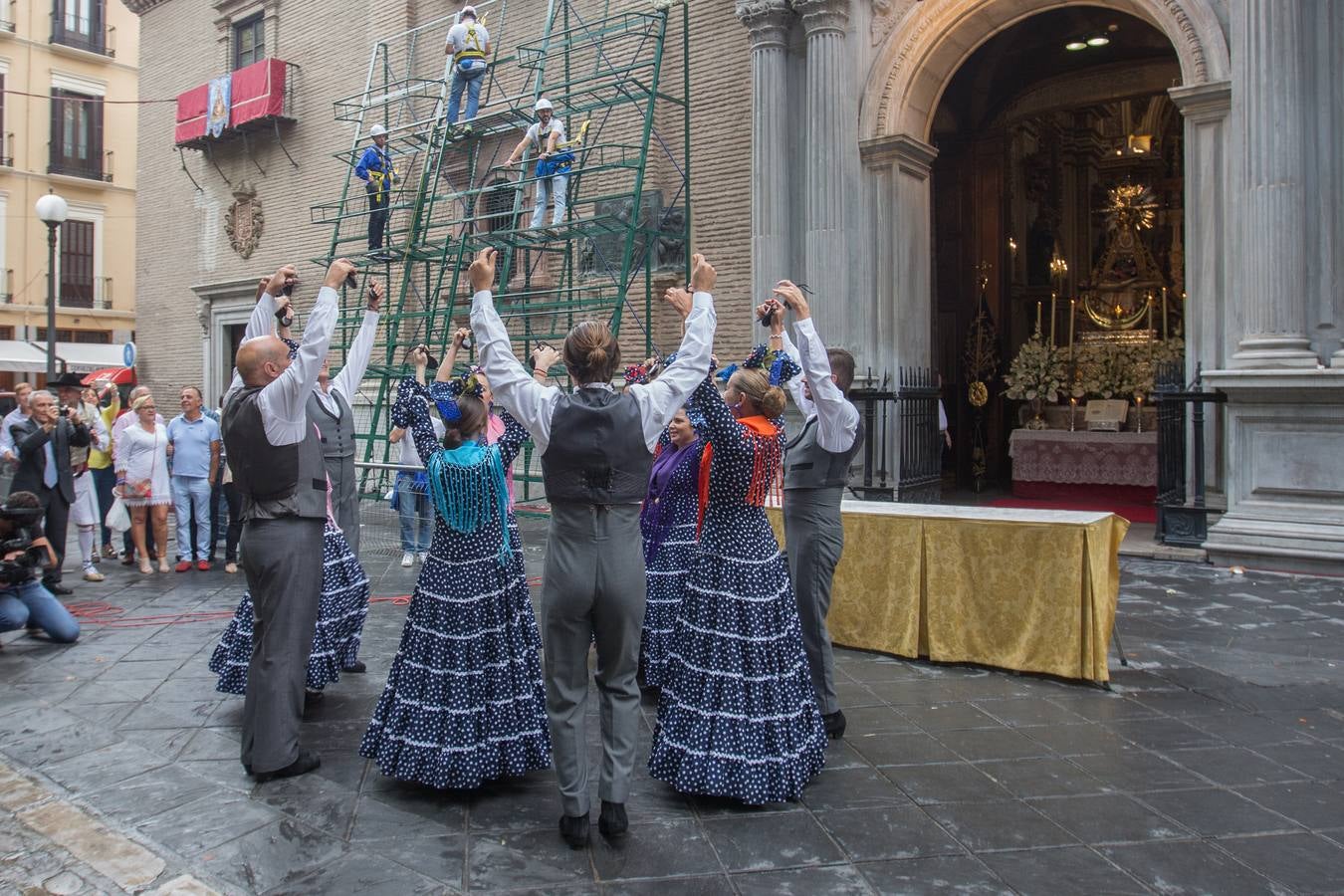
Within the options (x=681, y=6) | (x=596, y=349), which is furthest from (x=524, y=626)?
(x=681, y=6)

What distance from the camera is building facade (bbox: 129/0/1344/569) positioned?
28.7ft

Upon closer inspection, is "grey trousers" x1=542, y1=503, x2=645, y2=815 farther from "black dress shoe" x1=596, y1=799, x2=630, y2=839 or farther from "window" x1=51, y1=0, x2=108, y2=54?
"window" x1=51, y1=0, x2=108, y2=54

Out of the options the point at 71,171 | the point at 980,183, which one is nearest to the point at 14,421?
the point at 980,183

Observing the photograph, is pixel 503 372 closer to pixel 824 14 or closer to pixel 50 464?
pixel 50 464

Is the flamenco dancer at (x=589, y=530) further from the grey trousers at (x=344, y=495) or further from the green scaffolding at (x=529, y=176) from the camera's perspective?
the green scaffolding at (x=529, y=176)

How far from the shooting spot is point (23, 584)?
6.73 m

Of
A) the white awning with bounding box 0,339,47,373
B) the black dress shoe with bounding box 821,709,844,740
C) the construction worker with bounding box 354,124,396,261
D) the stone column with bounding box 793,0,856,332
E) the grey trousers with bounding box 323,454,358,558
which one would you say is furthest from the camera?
the white awning with bounding box 0,339,47,373

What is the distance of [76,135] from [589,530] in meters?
35.5

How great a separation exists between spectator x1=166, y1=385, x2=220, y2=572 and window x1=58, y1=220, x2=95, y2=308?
26482mm

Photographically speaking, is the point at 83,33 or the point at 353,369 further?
the point at 83,33

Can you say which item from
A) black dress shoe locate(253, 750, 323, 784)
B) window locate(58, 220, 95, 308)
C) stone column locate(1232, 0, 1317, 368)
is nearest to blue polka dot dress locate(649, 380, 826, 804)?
black dress shoe locate(253, 750, 323, 784)

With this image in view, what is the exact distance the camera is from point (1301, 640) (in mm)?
6527

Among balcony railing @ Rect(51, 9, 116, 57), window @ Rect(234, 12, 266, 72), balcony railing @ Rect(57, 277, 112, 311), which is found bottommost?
balcony railing @ Rect(57, 277, 112, 311)

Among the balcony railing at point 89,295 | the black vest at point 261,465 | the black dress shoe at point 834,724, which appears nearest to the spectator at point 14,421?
the black vest at point 261,465
